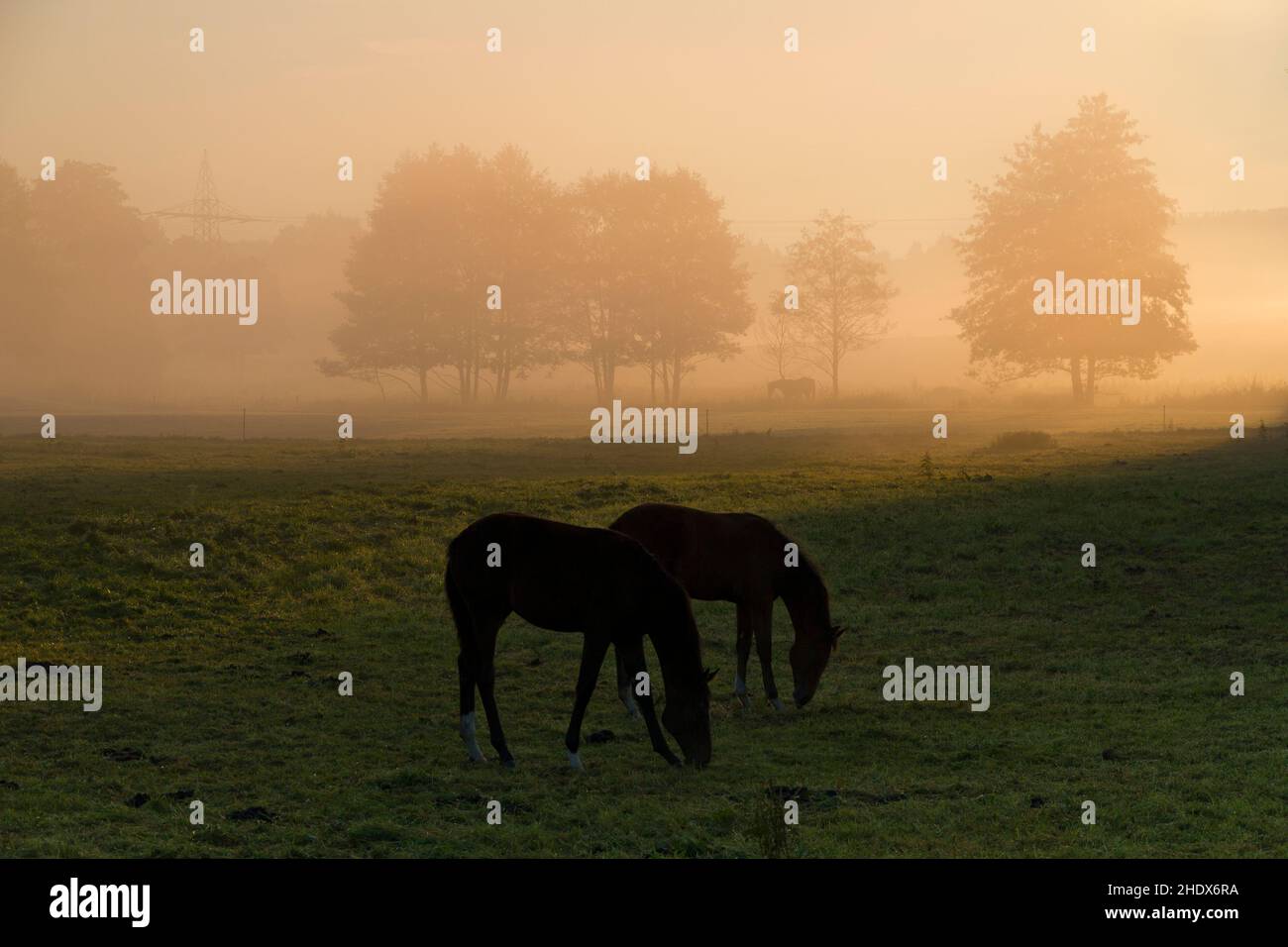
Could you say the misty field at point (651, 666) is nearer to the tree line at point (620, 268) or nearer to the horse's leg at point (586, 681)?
the horse's leg at point (586, 681)

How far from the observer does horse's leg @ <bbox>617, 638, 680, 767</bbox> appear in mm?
13258

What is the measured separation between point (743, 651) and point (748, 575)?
0.99m

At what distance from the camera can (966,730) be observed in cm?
1525

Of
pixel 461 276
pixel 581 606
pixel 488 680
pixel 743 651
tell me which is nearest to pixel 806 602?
pixel 743 651

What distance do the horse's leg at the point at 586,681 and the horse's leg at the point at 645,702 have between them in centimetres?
34

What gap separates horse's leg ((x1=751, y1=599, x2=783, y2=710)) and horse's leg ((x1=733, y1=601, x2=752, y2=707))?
15 cm

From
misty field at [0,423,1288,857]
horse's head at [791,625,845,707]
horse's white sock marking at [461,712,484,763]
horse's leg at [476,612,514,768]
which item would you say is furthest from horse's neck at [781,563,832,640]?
horse's white sock marking at [461,712,484,763]

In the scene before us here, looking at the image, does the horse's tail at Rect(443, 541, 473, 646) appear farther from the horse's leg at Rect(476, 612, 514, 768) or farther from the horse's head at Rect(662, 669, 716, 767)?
the horse's head at Rect(662, 669, 716, 767)

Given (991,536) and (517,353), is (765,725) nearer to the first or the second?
(991,536)

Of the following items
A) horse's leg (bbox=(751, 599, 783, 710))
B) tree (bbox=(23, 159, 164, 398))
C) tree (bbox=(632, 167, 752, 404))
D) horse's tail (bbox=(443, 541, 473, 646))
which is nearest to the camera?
horse's tail (bbox=(443, 541, 473, 646))

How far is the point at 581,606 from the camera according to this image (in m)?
13.2

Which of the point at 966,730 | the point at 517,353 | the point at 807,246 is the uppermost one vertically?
the point at 807,246

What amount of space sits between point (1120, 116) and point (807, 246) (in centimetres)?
2311
